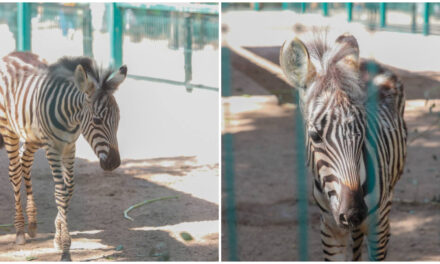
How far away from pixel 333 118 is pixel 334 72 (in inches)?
10.7

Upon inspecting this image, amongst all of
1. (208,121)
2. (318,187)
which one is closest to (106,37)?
(208,121)

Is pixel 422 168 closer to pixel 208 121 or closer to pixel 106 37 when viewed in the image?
pixel 208 121

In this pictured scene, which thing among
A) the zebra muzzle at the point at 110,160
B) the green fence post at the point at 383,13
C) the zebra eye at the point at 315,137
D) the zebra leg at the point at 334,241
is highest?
the green fence post at the point at 383,13

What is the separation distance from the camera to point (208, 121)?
4605 millimetres

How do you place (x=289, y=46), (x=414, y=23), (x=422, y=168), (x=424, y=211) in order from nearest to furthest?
(x=289, y=46) → (x=424, y=211) → (x=422, y=168) → (x=414, y=23)

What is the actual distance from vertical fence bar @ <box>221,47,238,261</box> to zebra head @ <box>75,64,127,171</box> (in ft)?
3.31

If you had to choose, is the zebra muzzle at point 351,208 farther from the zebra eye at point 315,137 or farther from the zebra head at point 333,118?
the zebra eye at point 315,137

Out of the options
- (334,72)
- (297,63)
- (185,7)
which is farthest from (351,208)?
(185,7)

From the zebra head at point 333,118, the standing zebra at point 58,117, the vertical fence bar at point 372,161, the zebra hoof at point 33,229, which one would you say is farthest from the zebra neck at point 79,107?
the vertical fence bar at point 372,161

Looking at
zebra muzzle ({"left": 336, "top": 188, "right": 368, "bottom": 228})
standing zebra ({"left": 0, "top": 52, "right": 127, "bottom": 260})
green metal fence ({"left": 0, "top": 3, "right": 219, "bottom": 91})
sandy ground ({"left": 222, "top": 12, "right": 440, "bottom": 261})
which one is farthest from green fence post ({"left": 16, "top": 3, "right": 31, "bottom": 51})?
zebra muzzle ({"left": 336, "top": 188, "right": 368, "bottom": 228})

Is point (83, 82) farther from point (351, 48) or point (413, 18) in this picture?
point (413, 18)

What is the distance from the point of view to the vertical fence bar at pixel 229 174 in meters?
5.32

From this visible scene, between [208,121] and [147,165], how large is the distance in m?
0.53

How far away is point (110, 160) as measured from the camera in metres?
4.38
